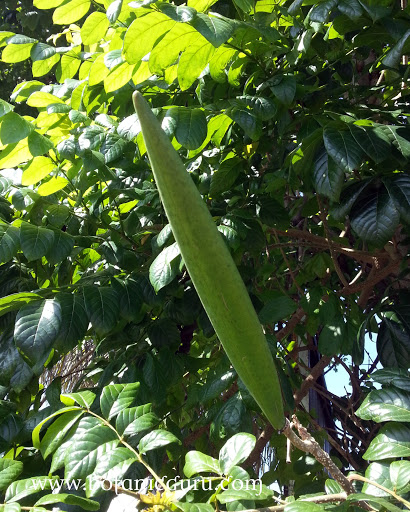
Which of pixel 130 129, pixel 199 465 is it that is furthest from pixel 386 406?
pixel 130 129

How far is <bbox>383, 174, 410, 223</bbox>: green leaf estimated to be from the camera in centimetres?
105

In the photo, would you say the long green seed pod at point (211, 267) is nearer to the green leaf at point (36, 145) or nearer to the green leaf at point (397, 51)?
the green leaf at point (397, 51)

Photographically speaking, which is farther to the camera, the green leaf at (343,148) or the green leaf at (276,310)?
the green leaf at (276,310)

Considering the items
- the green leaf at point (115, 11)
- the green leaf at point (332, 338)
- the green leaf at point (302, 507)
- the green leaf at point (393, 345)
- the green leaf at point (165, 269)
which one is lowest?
the green leaf at point (332, 338)

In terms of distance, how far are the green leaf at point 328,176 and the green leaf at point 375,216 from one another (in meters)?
0.08

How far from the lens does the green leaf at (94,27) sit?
131cm

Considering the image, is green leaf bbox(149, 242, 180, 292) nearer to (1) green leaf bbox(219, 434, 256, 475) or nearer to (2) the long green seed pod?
(1) green leaf bbox(219, 434, 256, 475)

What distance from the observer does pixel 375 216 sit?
1.07m

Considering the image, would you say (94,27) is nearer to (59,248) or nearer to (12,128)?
(12,128)

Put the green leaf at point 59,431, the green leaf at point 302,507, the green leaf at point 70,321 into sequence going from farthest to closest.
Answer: the green leaf at point 70,321
the green leaf at point 59,431
the green leaf at point 302,507

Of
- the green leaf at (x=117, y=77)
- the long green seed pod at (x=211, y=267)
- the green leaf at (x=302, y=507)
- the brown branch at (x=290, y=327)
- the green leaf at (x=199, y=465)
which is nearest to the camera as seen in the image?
the long green seed pod at (x=211, y=267)

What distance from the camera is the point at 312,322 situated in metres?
1.60

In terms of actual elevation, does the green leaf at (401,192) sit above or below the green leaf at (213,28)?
below

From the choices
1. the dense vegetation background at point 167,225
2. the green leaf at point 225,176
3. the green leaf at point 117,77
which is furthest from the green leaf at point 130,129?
the green leaf at point 225,176
